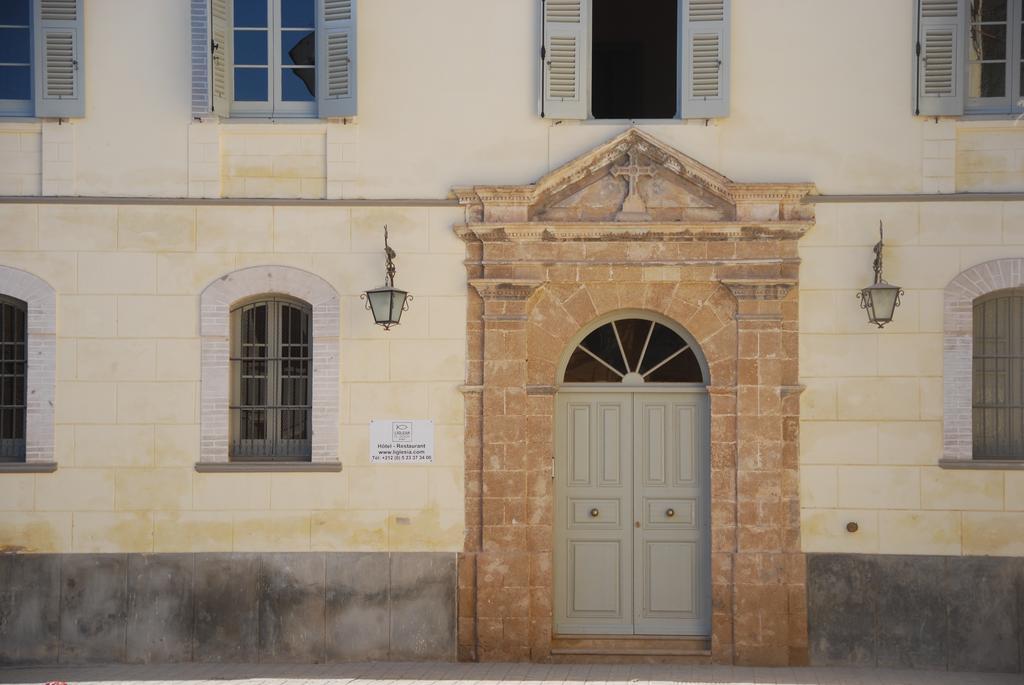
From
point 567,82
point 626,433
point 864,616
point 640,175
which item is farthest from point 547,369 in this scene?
point 864,616

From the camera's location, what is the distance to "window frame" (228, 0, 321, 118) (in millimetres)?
10711

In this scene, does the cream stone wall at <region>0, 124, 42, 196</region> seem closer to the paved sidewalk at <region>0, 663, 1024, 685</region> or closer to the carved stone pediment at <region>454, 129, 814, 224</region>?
the carved stone pediment at <region>454, 129, 814, 224</region>

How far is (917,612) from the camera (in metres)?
10.1

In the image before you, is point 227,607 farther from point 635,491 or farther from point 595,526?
point 635,491

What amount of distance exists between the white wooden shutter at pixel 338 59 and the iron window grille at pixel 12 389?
3401 mm

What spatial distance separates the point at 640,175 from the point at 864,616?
431cm

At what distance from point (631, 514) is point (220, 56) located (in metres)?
5.55

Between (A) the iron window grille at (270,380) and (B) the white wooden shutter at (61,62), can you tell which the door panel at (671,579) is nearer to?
(A) the iron window grille at (270,380)

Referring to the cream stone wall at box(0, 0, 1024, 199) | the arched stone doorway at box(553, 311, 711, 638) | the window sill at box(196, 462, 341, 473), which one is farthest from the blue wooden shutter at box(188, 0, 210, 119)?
Result: the arched stone doorway at box(553, 311, 711, 638)

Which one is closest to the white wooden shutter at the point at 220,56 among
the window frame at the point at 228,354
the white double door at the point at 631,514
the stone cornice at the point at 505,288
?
the window frame at the point at 228,354

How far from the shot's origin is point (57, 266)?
414 inches

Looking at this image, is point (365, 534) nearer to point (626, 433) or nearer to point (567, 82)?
Result: point (626, 433)

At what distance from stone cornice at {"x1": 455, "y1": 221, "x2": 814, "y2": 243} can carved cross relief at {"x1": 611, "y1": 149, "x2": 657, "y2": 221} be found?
0.11 metres

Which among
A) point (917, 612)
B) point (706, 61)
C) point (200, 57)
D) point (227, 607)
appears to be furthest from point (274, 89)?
point (917, 612)
